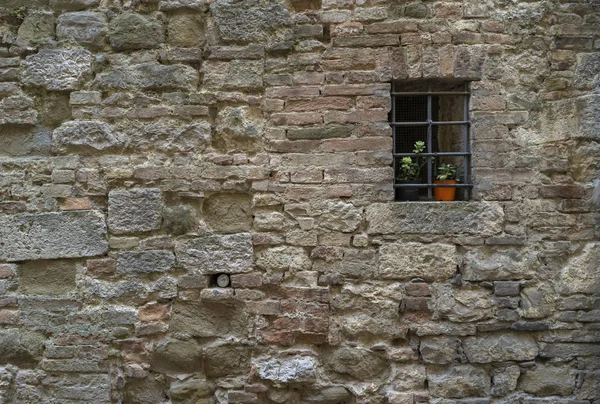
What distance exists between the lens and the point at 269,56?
109 inches

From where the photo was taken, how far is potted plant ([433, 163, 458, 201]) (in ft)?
9.14

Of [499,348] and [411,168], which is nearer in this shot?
[499,348]

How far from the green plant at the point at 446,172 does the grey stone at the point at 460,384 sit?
3.34 ft

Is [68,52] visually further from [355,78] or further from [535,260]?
[535,260]

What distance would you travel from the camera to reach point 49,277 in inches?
109

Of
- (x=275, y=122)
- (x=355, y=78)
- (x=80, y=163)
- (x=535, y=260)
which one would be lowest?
(x=535, y=260)

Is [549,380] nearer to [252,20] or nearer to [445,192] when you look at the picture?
[445,192]

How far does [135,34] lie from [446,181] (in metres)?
1.91

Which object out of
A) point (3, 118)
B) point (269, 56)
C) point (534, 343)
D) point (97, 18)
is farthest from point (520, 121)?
point (3, 118)

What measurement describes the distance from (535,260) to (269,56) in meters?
1.81

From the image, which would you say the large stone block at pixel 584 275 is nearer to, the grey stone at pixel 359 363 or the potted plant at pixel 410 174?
the potted plant at pixel 410 174

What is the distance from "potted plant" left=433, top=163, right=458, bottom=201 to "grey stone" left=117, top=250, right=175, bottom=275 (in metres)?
1.50

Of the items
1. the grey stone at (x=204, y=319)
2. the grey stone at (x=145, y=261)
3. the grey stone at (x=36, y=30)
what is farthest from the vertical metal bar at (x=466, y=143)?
the grey stone at (x=36, y=30)

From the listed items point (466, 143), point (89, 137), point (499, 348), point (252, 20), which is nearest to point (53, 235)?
point (89, 137)
